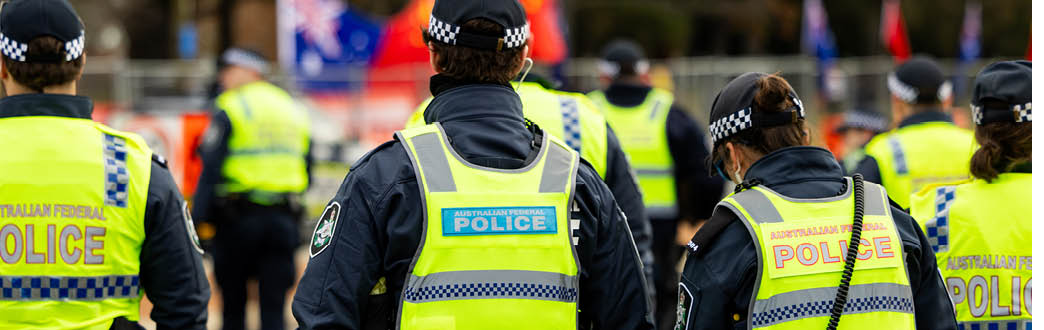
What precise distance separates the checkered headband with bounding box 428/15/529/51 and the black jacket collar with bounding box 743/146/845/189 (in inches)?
29.1

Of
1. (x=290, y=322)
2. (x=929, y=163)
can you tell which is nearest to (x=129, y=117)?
(x=290, y=322)

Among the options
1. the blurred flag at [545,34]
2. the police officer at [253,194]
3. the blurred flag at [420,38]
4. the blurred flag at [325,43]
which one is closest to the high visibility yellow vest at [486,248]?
the police officer at [253,194]

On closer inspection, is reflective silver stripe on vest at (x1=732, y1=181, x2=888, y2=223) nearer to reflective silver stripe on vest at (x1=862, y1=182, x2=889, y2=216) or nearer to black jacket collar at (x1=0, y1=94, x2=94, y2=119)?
reflective silver stripe on vest at (x1=862, y1=182, x2=889, y2=216)

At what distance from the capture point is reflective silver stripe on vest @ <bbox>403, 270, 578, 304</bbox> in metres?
3.03

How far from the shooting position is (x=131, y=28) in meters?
30.2

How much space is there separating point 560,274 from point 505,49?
2.07ft

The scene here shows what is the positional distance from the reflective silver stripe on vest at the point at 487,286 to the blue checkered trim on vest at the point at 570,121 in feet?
5.35

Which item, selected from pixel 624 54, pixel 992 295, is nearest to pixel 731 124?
pixel 992 295

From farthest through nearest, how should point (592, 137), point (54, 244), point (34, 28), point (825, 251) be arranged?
point (592, 137)
point (34, 28)
point (54, 244)
point (825, 251)

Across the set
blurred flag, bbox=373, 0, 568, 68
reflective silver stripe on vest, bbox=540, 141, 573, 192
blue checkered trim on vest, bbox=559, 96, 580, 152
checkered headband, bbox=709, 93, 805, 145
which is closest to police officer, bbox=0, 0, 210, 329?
reflective silver stripe on vest, bbox=540, 141, 573, 192

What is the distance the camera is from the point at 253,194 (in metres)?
7.82

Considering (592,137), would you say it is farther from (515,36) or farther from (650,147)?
(650,147)

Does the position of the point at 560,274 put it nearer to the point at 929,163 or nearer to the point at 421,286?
the point at 421,286

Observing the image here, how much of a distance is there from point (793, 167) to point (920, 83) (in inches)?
113
